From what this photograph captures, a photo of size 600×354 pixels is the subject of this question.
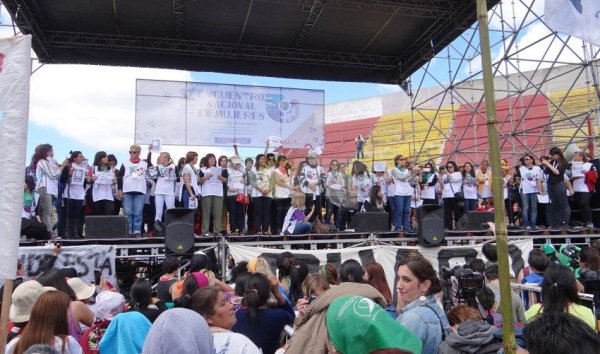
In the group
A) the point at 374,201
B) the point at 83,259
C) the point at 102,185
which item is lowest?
the point at 83,259

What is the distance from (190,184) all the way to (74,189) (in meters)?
1.96

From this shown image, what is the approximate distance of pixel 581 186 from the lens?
10.5 meters

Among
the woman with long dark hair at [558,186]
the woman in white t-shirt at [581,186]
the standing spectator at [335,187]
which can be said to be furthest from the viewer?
the standing spectator at [335,187]

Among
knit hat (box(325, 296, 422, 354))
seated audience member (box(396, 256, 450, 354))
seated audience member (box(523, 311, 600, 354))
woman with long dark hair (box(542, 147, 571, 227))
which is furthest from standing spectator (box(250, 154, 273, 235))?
knit hat (box(325, 296, 422, 354))

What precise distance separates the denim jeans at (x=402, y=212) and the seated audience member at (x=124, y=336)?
7.82 meters

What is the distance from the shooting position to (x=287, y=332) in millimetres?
3588

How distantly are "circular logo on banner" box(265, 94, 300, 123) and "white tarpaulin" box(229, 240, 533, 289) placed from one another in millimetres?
6526

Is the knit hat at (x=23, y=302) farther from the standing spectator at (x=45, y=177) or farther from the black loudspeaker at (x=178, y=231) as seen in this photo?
the standing spectator at (x=45, y=177)

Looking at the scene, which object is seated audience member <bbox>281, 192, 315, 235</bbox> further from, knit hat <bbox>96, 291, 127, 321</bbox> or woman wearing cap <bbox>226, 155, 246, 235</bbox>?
knit hat <bbox>96, 291, 127, 321</bbox>

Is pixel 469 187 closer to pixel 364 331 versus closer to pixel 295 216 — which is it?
pixel 295 216

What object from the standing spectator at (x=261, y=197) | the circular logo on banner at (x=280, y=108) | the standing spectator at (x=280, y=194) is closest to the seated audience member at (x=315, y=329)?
the standing spectator at (x=261, y=197)

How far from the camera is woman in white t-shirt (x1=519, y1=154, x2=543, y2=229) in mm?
10656

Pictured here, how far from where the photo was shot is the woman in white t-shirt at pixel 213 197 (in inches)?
374

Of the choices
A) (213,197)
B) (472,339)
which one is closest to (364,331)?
(472,339)
